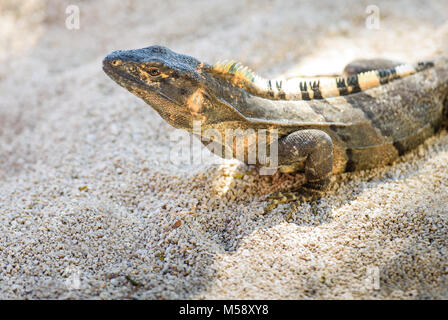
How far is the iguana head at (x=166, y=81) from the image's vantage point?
10.6ft

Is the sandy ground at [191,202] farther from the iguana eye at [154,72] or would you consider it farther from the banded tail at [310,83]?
the iguana eye at [154,72]

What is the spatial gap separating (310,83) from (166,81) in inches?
63.3

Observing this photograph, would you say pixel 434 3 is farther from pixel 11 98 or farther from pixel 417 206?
pixel 11 98

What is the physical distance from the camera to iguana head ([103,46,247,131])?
3.24 meters

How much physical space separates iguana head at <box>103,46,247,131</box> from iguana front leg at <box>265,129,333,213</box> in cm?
85

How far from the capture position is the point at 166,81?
10.7 ft

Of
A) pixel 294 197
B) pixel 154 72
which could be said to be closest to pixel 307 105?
pixel 294 197

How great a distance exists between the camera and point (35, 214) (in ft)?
12.2

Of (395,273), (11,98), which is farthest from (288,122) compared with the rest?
(11,98)

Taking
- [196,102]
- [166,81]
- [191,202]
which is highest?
[166,81]

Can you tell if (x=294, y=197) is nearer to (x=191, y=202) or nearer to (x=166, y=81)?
(x=191, y=202)

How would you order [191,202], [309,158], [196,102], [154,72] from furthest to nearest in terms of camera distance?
[191,202] < [309,158] < [196,102] < [154,72]

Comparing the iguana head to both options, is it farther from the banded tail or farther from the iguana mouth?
the banded tail
